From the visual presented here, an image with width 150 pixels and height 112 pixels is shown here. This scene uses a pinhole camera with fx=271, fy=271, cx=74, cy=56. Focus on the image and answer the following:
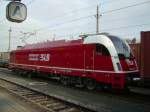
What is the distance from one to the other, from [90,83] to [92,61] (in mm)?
1479

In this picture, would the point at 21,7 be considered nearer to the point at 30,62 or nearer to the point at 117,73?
the point at 117,73

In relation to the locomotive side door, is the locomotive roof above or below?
above

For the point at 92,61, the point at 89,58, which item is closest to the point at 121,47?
Result: the point at 92,61

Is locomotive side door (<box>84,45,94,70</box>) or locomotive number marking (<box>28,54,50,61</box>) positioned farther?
locomotive number marking (<box>28,54,50,61</box>)

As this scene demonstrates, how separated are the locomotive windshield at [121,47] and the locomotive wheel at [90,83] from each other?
2.57m

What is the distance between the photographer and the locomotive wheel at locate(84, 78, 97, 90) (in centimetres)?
1636

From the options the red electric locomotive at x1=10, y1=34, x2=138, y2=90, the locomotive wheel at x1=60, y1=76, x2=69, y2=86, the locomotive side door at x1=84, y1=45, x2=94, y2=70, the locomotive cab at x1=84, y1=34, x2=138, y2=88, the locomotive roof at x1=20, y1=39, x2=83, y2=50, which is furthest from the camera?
the locomotive wheel at x1=60, y1=76, x2=69, y2=86

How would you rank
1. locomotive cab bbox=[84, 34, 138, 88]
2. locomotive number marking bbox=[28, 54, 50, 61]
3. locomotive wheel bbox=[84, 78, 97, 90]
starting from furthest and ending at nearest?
locomotive number marking bbox=[28, 54, 50, 61]
locomotive wheel bbox=[84, 78, 97, 90]
locomotive cab bbox=[84, 34, 138, 88]

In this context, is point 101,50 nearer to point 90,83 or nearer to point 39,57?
point 90,83

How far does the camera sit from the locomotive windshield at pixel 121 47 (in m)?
15.1

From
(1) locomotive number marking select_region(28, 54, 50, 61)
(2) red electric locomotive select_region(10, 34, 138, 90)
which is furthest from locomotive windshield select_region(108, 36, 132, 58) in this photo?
(1) locomotive number marking select_region(28, 54, 50, 61)

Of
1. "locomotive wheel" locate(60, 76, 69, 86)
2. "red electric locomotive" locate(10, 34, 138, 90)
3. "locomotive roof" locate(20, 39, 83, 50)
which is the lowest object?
"locomotive wheel" locate(60, 76, 69, 86)

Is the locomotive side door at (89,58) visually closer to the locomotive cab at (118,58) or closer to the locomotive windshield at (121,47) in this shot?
the locomotive cab at (118,58)

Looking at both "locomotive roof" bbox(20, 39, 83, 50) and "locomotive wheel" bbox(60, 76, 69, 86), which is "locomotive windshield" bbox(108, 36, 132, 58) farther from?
"locomotive wheel" bbox(60, 76, 69, 86)
